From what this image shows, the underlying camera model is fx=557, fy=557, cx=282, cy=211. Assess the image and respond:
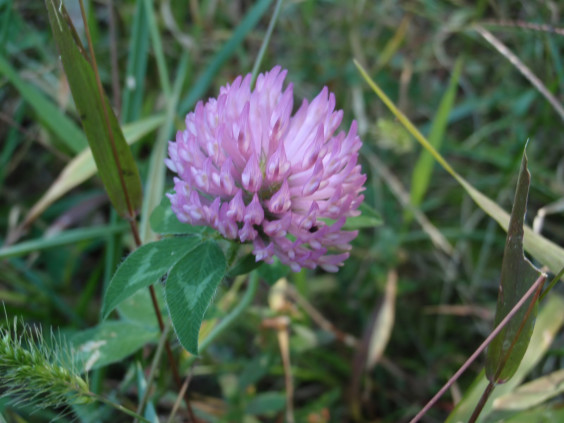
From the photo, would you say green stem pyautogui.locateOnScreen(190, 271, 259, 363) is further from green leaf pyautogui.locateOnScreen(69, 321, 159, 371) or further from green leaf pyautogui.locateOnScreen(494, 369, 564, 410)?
green leaf pyautogui.locateOnScreen(494, 369, 564, 410)

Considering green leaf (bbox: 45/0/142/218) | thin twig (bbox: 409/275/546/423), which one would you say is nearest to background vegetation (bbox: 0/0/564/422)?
green leaf (bbox: 45/0/142/218)

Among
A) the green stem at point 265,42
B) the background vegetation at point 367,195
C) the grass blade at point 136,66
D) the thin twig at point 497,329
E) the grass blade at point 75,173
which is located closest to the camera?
the thin twig at point 497,329

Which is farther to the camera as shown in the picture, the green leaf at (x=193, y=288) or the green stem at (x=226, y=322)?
the green stem at (x=226, y=322)

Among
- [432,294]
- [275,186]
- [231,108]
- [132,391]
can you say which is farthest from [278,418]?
[231,108]

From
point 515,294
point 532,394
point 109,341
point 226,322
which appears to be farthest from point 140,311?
point 532,394

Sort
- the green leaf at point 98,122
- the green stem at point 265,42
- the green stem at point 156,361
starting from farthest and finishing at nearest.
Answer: the green stem at point 265,42 → the green stem at point 156,361 → the green leaf at point 98,122

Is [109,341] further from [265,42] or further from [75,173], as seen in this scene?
[265,42]

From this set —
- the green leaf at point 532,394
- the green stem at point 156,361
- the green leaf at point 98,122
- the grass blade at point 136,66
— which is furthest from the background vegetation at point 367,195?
the green leaf at point 98,122

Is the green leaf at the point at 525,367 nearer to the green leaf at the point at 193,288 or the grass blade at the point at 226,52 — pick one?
the green leaf at the point at 193,288
